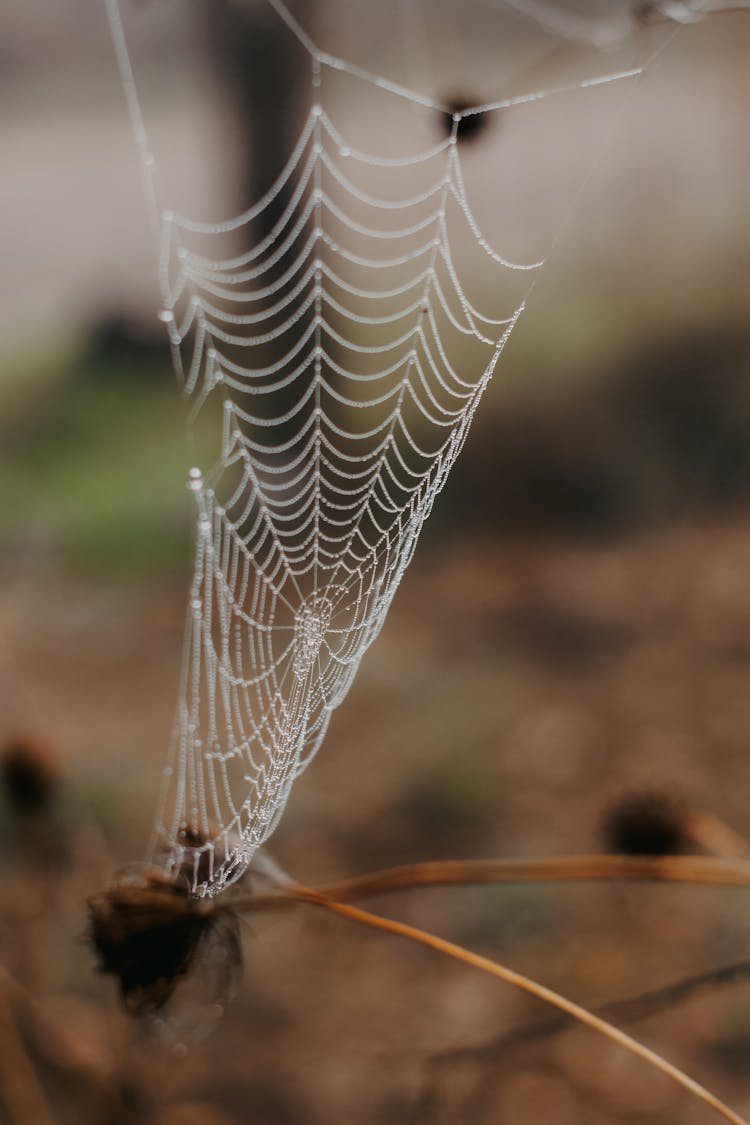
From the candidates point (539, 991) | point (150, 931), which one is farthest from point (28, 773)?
point (539, 991)

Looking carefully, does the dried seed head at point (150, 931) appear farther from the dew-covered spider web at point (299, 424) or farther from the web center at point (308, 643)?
the web center at point (308, 643)

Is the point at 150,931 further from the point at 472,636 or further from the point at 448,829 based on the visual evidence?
the point at 472,636

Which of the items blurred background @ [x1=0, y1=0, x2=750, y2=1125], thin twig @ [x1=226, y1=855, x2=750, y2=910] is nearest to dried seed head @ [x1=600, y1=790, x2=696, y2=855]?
blurred background @ [x1=0, y1=0, x2=750, y2=1125]

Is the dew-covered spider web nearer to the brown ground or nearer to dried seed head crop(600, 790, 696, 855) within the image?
the brown ground

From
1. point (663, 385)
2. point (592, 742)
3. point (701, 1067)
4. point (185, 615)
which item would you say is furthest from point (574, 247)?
point (701, 1067)

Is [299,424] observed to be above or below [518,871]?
below

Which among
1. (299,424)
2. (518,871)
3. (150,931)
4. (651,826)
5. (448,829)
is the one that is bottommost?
(448,829)

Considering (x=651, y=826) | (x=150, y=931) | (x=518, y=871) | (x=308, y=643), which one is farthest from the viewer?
(x=308, y=643)

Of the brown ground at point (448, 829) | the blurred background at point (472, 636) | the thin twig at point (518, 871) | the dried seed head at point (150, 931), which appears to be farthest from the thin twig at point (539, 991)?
the brown ground at point (448, 829)
